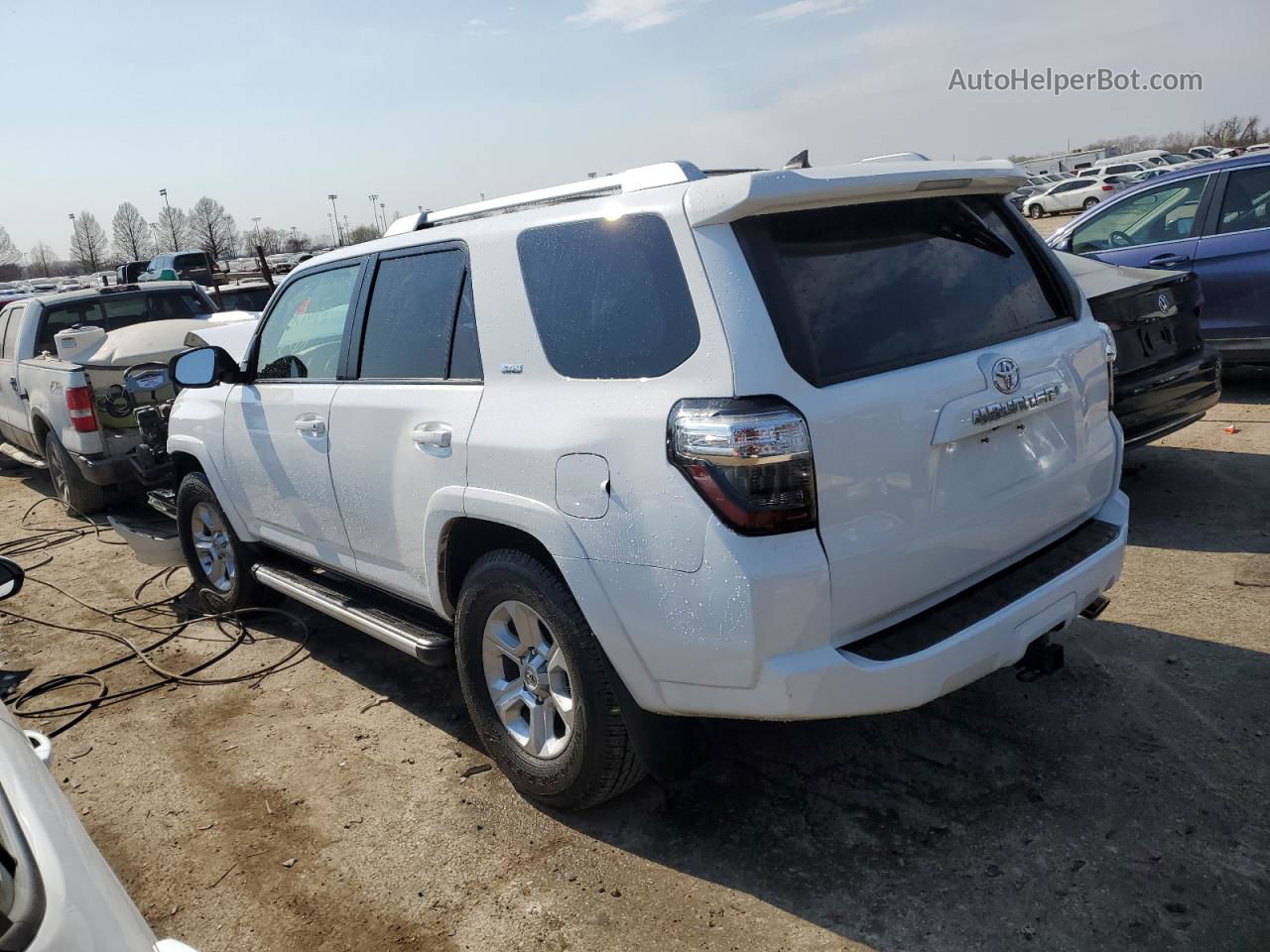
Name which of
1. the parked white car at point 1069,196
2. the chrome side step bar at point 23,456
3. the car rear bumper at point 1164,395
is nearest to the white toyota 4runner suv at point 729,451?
the car rear bumper at point 1164,395

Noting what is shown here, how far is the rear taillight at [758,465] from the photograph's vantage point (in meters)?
2.40

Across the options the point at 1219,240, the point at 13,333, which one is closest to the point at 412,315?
the point at 1219,240

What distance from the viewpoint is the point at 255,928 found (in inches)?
113

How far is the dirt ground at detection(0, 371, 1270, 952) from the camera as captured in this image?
2611 millimetres

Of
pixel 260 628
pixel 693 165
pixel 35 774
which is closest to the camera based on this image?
pixel 35 774

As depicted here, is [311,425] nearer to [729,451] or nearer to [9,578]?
[9,578]

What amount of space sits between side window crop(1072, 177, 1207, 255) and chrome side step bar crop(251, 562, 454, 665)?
21.9 feet

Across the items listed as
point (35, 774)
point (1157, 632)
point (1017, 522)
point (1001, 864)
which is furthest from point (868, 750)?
point (35, 774)

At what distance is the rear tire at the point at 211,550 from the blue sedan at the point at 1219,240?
6772mm

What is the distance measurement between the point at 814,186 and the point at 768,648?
1.21 meters

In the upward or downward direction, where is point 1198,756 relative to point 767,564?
downward

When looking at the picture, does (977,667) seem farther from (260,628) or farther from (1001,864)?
(260,628)

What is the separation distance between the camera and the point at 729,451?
2410mm

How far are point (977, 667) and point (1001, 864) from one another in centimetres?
57
